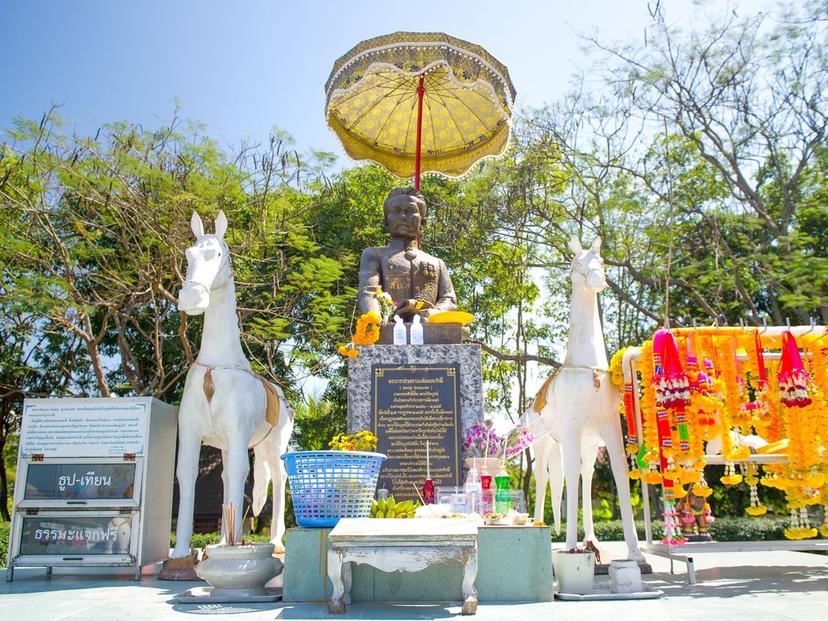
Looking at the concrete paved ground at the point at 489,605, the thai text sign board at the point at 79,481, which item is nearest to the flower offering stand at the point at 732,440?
the concrete paved ground at the point at 489,605

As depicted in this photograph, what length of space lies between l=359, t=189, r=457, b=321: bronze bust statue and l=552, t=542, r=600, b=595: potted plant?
3730mm

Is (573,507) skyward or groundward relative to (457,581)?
skyward

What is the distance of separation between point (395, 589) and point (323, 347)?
34.5 feet

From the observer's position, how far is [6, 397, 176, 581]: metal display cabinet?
277 inches

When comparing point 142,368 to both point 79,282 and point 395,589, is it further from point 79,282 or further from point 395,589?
point 395,589

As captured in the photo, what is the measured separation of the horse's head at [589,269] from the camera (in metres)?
6.55

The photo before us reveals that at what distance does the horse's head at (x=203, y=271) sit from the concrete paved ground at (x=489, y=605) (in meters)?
2.33

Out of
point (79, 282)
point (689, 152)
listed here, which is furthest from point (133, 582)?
point (689, 152)

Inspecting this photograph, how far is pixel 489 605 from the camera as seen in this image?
16.6 feet

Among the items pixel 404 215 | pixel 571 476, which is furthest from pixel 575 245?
pixel 404 215

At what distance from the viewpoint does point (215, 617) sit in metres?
4.61

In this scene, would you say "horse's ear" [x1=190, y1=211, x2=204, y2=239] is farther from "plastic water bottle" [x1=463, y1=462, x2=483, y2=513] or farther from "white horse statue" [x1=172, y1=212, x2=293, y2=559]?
"plastic water bottle" [x1=463, y1=462, x2=483, y2=513]

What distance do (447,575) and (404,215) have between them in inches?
199

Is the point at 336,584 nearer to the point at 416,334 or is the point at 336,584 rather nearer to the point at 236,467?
the point at 236,467
